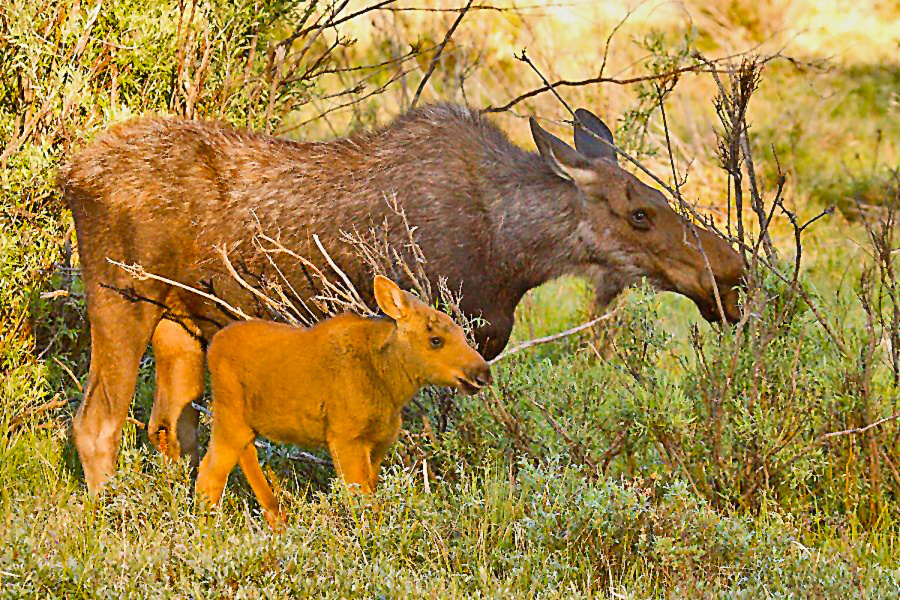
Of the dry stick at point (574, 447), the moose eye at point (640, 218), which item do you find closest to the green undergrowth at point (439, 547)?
the dry stick at point (574, 447)

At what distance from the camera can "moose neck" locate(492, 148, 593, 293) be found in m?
6.19

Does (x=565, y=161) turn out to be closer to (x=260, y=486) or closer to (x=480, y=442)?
(x=480, y=442)

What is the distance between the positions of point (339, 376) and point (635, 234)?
6.37 ft

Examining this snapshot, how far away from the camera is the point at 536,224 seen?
20.4 feet

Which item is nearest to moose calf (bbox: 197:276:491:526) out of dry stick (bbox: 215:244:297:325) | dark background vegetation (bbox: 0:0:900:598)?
dark background vegetation (bbox: 0:0:900:598)

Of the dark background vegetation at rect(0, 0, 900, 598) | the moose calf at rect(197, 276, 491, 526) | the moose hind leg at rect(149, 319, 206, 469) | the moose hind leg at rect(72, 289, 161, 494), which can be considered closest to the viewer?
the moose calf at rect(197, 276, 491, 526)

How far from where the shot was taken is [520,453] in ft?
19.0

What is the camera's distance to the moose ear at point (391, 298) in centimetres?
469

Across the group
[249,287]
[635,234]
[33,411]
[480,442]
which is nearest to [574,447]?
[480,442]

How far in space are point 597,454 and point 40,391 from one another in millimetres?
2852

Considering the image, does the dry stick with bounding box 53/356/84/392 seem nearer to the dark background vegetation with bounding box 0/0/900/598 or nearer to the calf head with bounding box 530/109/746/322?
the dark background vegetation with bounding box 0/0/900/598

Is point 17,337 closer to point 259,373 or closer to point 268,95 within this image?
point 268,95

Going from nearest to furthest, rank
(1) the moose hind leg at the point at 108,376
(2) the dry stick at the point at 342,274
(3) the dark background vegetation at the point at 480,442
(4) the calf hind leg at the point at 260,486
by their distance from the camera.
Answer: (3) the dark background vegetation at the point at 480,442 < (4) the calf hind leg at the point at 260,486 < (2) the dry stick at the point at 342,274 < (1) the moose hind leg at the point at 108,376

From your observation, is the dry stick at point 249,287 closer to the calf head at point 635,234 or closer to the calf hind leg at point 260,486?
the calf hind leg at point 260,486
